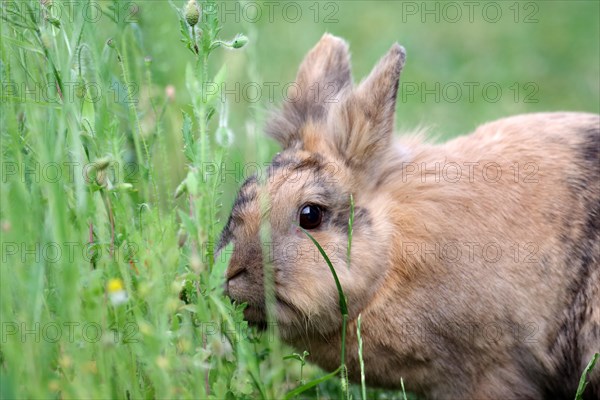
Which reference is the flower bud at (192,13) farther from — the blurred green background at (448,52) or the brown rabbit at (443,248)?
the blurred green background at (448,52)

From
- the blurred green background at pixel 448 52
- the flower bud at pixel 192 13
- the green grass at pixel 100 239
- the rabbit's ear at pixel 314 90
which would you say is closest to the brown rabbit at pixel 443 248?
the rabbit's ear at pixel 314 90

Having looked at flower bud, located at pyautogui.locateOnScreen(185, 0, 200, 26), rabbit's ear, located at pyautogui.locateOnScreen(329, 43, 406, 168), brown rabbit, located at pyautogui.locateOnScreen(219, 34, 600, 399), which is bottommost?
brown rabbit, located at pyautogui.locateOnScreen(219, 34, 600, 399)

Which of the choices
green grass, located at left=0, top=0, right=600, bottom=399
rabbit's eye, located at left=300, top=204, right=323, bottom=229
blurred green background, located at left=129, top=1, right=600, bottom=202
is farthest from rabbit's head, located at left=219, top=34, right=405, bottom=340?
blurred green background, located at left=129, top=1, right=600, bottom=202

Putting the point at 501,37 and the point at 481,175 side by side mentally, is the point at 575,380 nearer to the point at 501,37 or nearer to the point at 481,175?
the point at 481,175

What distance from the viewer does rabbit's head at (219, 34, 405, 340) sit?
11.8 ft

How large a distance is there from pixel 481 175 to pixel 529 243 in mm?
397

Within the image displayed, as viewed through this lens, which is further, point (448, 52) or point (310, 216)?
point (448, 52)

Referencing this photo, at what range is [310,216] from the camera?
3771 mm

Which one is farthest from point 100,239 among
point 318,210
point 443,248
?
point 443,248

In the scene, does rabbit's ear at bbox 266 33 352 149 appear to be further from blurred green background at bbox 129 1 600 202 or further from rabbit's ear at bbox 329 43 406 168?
blurred green background at bbox 129 1 600 202

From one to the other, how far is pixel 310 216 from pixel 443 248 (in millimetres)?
653

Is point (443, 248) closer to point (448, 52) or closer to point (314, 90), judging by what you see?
point (314, 90)

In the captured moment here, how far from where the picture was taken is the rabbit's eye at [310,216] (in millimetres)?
3762

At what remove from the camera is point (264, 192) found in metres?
3.60
